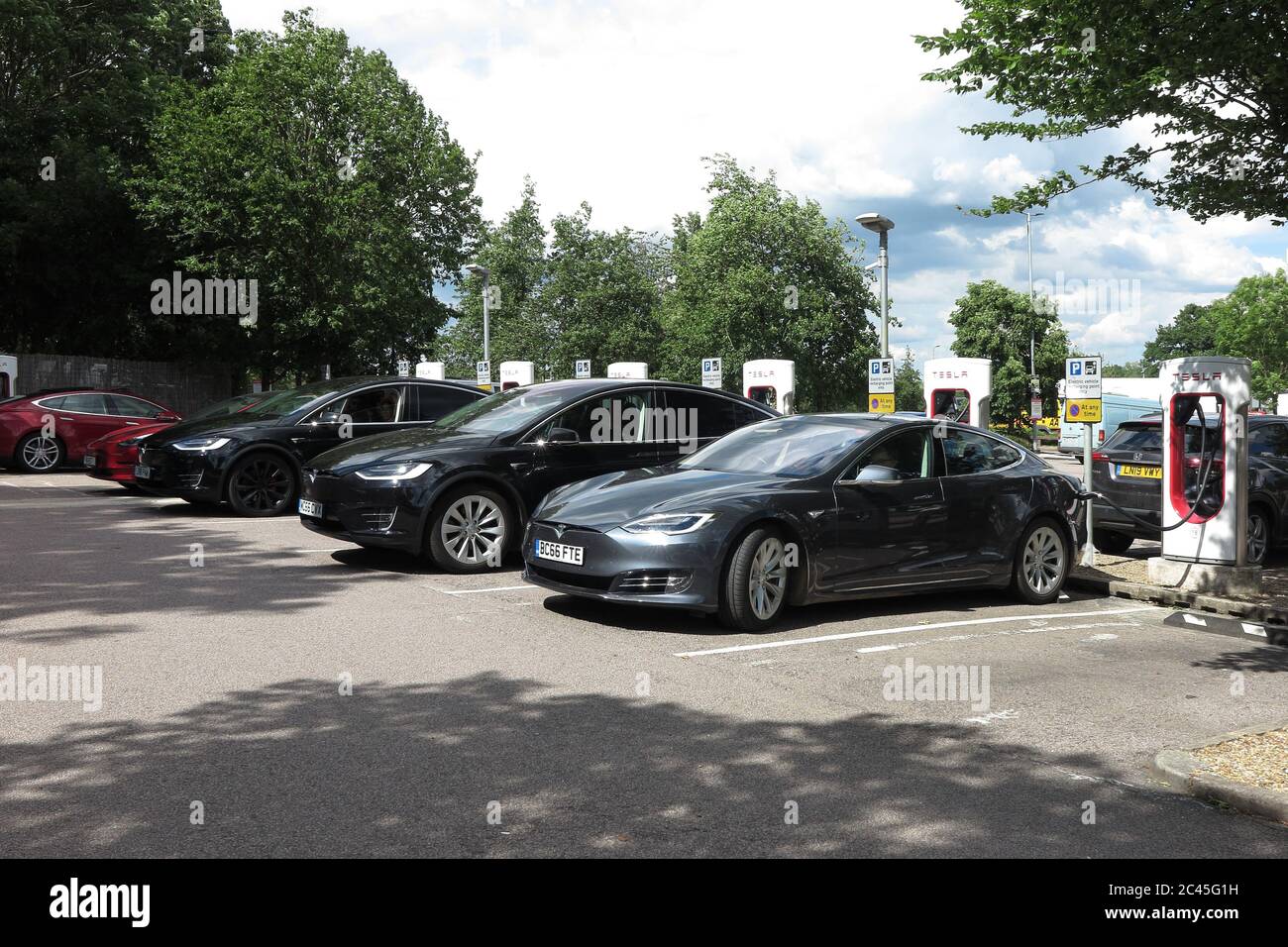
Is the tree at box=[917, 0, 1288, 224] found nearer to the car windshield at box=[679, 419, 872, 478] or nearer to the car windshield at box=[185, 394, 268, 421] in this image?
the car windshield at box=[679, 419, 872, 478]

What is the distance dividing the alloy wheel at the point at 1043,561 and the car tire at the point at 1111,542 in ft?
11.0

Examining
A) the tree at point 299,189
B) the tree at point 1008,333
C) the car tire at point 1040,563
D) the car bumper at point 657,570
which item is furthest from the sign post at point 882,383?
the tree at point 1008,333

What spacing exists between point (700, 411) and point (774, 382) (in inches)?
467

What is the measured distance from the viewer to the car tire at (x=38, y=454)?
19.9 m

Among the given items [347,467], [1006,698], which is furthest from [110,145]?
[1006,698]

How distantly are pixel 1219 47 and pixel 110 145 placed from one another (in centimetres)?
3109

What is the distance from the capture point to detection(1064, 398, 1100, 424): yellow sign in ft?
37.4

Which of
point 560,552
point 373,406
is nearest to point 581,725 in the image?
point 560,552

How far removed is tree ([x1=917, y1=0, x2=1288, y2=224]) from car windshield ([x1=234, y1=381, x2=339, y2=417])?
7.90m

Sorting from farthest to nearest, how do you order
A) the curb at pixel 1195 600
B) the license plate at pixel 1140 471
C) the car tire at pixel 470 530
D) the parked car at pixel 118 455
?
the parked car at pixel 118 455, the license plate at pixel 1140 471, the car tire at pixel 470 530, the curb at pixel 1195 600

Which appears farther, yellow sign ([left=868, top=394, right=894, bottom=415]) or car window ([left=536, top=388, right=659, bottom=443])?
yellow sign ([left=868, top=394, right=894, bottom=415])

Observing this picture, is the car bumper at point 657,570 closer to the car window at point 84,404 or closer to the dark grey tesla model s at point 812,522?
the dark grey tesla model s at point 812,522

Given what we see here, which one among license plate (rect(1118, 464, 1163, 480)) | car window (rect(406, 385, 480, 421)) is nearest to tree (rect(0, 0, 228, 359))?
car window (rect(406, 385, 480, 421))

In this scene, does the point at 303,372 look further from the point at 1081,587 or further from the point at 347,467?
the point at 1081,587
